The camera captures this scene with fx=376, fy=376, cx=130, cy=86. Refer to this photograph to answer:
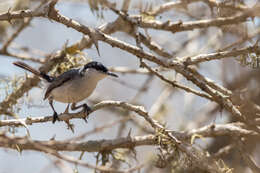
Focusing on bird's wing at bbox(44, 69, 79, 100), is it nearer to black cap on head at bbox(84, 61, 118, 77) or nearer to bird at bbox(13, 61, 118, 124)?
bird at bbox(13, 61, 118, 124)

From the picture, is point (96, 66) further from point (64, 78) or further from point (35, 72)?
point (35, 72)

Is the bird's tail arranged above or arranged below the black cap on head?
below

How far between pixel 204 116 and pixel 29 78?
2729 mm

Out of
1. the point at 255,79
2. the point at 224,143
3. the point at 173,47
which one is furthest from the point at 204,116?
the point at 173,47

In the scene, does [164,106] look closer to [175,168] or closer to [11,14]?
[175,168]

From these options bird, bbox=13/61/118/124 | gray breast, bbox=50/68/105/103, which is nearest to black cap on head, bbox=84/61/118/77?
bird, bbox=13/61/118/124

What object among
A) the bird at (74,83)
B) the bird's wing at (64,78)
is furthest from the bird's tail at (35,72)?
the bird's wing at (64,78)

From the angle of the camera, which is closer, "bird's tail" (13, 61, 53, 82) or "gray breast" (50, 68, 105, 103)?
"gray breast" (50, 68, 105, 103)

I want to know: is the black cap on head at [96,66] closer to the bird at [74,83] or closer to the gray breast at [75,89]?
the bird at [74,83]

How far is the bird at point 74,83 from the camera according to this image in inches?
141

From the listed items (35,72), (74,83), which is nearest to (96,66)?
(74,83)

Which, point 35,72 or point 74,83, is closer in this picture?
point 74,83

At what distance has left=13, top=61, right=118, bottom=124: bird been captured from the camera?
3586 mm

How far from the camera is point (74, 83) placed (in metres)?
3.61
